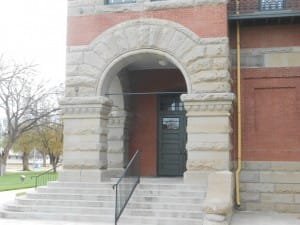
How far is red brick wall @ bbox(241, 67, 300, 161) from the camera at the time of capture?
581 inches

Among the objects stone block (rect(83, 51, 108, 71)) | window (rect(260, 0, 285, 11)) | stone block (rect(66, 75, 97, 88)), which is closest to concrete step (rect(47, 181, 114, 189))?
stone block (rect(66, 75, 97, 88))

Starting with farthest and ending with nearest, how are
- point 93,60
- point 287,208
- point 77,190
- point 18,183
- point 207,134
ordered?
point 18,183 → point 93,60 → point 287,208 → point 77,190 → point 207,134

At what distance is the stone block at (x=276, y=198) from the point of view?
14.4m

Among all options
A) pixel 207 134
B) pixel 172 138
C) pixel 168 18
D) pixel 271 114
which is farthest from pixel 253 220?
pixel 168 18

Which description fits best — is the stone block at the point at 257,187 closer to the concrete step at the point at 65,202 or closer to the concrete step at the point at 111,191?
the concrete step at the point at 111,191

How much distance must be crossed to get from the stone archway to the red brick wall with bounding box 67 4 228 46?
185mm

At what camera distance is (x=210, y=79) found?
1386 cm

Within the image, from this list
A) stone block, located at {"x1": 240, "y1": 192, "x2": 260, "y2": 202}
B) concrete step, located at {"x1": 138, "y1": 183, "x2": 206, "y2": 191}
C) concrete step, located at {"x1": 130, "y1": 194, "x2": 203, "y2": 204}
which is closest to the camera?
concrete step, located at {"x1": 130, "y1": 194, "x2": 203, "y2": 204}

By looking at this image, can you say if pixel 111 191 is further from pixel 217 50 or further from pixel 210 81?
pixel 217 50

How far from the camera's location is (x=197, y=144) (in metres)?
13.6

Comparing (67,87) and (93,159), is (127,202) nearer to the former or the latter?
(93,159)

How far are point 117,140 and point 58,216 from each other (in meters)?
4.83

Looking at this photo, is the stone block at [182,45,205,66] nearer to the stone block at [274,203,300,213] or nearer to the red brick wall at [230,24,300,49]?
the red brick wall at [230,24,300,49]

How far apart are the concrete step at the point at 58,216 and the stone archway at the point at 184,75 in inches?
74.1
